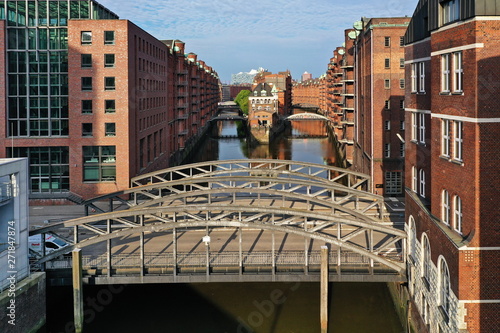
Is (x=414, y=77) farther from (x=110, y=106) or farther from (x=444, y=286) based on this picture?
(x=110, y=106)

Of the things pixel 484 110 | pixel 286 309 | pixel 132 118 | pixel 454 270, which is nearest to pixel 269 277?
pixel 286 309

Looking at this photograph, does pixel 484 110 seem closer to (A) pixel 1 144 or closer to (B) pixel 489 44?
(B) pixel 489 44

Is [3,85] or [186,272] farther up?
[3,85]

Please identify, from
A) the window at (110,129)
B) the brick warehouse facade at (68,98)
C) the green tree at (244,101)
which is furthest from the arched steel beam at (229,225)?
the green tree at (244,101)

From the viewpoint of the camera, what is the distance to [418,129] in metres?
24.5

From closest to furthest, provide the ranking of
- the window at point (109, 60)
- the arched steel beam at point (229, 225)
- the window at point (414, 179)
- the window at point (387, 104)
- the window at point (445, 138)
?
1. the window at point (445, 138)
2. the arched steel beam at point (229, 225)
3. the window at point (414, 179)
4. the window at point (109, 60)
5. the window at point (387, 104)

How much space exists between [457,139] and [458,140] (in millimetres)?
86

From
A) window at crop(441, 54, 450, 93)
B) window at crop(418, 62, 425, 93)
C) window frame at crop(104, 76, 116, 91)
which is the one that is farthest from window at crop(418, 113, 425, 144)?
window frame at crop(104, 76, 116, 91)

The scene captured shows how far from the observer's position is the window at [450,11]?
57.6ft

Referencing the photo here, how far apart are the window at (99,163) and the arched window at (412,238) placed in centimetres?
2526

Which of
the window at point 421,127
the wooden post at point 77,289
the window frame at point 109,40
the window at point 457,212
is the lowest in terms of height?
the wooden post at point 77,289

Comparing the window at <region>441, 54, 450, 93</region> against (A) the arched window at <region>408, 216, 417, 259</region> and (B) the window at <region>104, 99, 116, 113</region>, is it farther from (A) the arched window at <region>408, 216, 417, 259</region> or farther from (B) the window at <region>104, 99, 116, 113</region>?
(B) the window at <region>104, 99, 116, 113</region>

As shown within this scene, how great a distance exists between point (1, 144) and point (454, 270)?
35.2 m

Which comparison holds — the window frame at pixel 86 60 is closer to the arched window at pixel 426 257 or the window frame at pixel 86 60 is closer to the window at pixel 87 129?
the window at pixel 87 129
